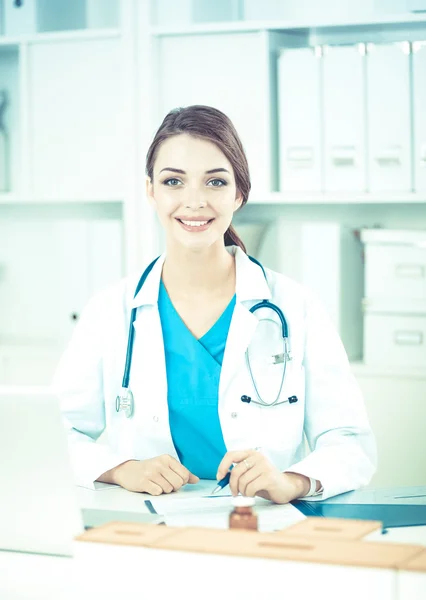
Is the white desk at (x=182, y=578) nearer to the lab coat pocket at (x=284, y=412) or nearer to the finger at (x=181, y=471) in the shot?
the finger at (x=181, y=471)

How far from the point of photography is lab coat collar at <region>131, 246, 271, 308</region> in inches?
70.7

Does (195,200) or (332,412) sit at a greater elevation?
(195,200)

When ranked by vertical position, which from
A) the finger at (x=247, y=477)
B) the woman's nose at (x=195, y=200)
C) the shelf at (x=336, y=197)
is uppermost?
the shelf at (x=336, y=197)

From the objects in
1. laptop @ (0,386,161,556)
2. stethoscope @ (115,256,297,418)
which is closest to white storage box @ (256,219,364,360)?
stethoscope @ (115,256,297,418)

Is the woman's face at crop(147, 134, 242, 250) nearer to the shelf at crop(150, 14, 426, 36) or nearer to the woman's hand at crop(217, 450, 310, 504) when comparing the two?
the woman's hand at crop(217, 450, 310, 504)

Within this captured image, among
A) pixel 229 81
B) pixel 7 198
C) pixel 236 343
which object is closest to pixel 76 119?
pixel 7 198

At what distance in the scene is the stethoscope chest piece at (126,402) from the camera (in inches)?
68.4

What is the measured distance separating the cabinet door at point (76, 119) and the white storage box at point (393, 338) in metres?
0.95

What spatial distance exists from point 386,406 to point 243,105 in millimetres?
1084

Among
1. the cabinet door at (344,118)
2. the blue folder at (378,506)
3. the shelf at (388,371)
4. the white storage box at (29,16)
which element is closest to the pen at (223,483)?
the blue folder at (378,506)

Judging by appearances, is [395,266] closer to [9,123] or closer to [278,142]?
[278,142]

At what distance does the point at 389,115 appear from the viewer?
2.72 m

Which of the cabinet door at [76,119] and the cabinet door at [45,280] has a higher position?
the cabinet door at [76,119]

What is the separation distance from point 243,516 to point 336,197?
1.93m
